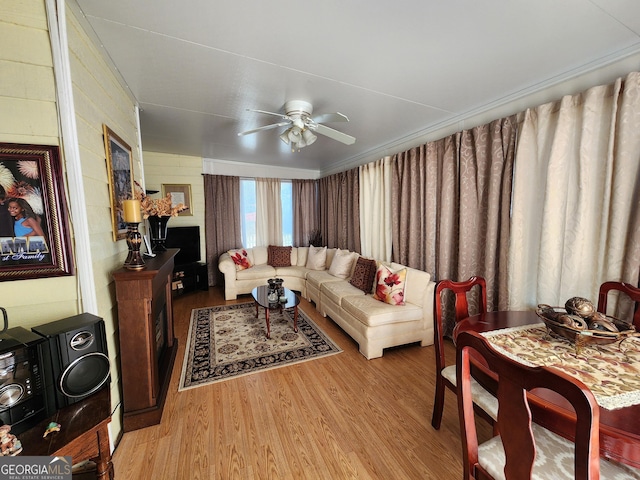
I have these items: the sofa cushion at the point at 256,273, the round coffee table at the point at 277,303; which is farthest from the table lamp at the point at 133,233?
the sofa cushion at the point at 256,273

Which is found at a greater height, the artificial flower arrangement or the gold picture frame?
the gold picture frame

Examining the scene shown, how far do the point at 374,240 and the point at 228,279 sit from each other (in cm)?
252

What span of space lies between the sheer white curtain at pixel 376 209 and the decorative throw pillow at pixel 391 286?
1027 mm

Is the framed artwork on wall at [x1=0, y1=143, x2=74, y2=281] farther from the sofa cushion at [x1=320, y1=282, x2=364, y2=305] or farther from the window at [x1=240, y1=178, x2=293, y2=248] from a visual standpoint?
the window at [x1=240, y1=178, x2=293, y2=248]

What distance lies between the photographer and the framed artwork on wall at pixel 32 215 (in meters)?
1.09

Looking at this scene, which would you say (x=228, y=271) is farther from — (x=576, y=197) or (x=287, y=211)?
(x=576, y=197)

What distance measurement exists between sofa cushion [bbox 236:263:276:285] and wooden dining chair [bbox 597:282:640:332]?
12.8 ft

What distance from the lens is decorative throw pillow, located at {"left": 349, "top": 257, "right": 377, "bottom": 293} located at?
3.18m

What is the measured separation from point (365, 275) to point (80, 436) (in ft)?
9.09

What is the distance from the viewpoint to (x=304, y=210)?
5535 millimetres

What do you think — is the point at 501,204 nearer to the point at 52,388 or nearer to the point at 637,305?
the point at 637,305

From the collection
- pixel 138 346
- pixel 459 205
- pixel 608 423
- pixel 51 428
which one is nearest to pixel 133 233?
pixel 138 346

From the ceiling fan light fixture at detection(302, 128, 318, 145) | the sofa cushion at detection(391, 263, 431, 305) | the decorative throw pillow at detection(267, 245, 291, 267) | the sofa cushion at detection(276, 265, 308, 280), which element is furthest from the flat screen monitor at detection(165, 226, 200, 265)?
the sofa cushion at detection(391, 263, 431, 305)

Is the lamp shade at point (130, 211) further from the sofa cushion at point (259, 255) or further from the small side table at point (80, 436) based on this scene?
the sofa cushion at point (259, 255)
